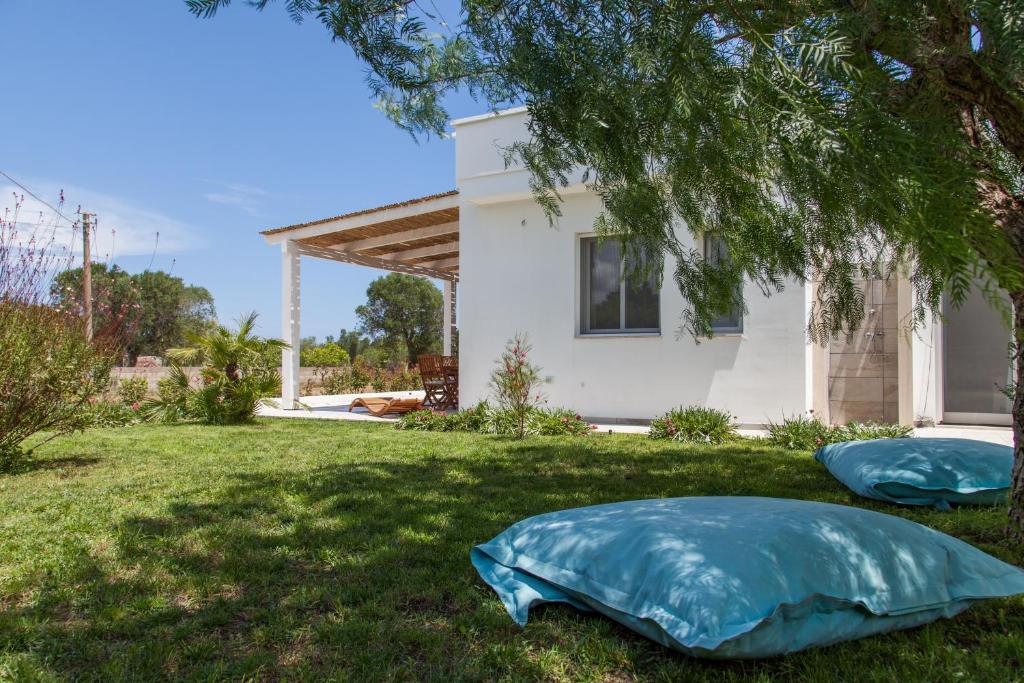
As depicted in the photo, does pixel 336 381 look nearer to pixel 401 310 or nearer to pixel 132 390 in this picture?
pixel 132 390

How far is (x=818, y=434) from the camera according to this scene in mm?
7613

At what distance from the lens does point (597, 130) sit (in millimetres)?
2768

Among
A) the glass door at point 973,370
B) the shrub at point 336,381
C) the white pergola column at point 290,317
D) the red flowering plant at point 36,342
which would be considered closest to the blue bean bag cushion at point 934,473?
the glass door at point 973,370

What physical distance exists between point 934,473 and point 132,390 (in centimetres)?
1366

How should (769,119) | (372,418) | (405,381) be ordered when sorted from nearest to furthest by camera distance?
→ (769,119), (372,418), (405,381)

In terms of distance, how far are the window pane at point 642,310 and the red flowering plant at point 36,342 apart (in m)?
7.49

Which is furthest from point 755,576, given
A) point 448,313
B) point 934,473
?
point 448,313

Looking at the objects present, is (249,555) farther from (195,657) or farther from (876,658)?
(876,658)

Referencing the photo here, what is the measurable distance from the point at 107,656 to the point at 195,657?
346 mm

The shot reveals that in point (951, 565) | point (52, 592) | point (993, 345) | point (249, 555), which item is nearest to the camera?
point (951, 565)

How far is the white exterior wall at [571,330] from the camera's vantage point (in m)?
9.07

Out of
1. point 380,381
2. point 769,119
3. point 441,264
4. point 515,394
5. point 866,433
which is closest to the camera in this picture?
point 769,119

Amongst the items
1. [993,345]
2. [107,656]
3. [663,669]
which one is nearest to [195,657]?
[107,656]

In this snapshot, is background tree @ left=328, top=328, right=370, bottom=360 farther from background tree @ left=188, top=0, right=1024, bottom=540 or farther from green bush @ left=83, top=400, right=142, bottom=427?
background tree @ left=188, top=0, right=1024, bottom=540
